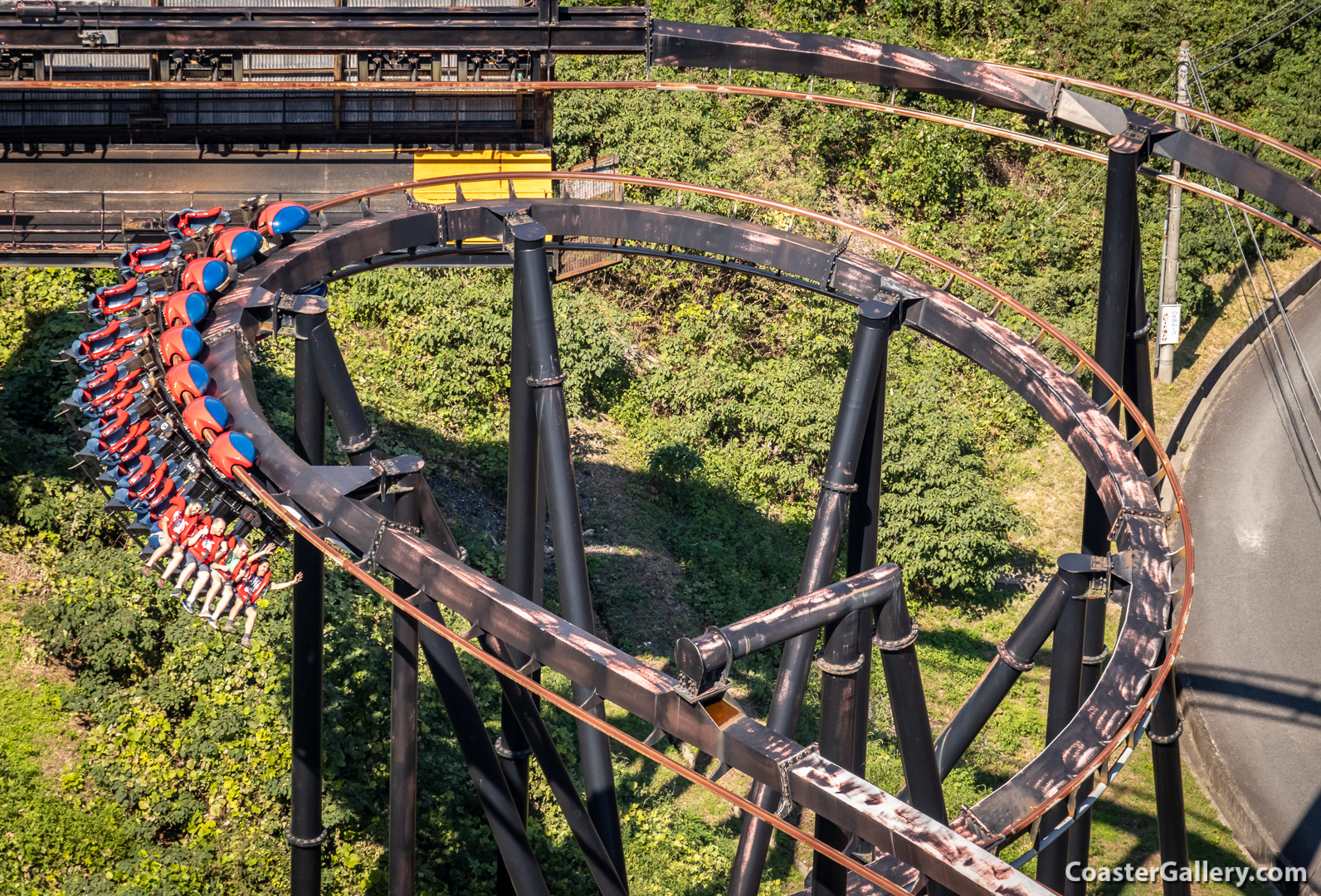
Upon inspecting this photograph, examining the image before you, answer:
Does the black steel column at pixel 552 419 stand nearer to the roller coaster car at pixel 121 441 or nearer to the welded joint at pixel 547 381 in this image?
the welded joint at pixel 547 381

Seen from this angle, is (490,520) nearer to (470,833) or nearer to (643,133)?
(470,833)

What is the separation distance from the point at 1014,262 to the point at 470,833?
831 inches

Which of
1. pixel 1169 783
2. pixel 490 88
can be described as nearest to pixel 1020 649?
pixel 1169 783

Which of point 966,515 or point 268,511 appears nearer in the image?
point 268,511

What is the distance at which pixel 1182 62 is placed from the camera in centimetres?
2606

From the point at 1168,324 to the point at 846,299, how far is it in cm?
1629

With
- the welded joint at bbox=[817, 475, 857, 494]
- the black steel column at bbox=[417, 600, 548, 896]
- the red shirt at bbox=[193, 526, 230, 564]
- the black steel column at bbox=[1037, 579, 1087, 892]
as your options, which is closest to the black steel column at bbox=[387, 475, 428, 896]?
the black steel column at bbox=[417, 600, 548, 896]

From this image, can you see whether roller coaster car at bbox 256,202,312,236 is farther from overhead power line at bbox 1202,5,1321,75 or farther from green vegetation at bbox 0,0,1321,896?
overhead power line at bbox 1202,5,1321,75

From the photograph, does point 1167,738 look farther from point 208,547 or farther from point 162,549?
point 162,549

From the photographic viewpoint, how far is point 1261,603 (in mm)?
24953

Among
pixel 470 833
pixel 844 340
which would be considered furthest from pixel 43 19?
pixel 844 340

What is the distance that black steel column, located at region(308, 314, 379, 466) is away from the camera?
35.3ft

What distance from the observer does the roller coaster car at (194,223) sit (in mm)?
12695

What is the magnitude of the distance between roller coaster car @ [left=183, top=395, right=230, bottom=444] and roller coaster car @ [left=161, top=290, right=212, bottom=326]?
5.32ft
